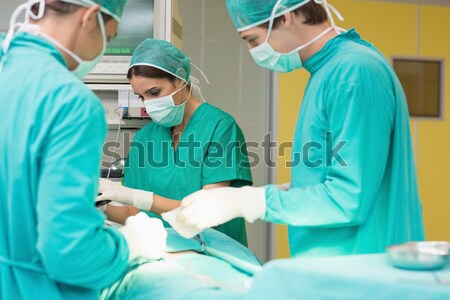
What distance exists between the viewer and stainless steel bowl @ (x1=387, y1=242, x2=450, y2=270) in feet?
3.53

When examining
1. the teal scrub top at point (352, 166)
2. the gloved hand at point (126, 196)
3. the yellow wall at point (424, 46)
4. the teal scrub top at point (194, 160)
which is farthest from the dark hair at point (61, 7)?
the yellow wall at point (424, 46)

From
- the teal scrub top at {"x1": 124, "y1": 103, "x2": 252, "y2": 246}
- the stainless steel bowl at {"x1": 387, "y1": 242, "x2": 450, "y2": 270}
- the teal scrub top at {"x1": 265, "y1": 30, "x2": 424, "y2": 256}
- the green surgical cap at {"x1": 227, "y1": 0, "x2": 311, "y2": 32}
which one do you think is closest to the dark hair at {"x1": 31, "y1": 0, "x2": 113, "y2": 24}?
the green surgical cap at {"x1": 227, "y1": 0, "x2": 311, "y2": 32}

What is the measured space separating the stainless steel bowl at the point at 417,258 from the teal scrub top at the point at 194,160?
125 centimetres

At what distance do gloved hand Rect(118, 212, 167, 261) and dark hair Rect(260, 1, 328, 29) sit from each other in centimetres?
66

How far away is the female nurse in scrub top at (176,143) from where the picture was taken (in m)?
2.30

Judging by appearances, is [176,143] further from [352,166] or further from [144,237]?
[352,166]

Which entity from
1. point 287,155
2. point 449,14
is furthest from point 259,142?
point 449,14

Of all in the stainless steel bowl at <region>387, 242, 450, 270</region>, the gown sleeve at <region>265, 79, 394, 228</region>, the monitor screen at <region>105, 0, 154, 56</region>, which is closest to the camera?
the stainless steel bowl at <region>387, 242, 450, 270</region>

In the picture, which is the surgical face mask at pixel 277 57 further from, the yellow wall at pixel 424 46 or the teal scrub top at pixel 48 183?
the yellow wall at pixel 424 46

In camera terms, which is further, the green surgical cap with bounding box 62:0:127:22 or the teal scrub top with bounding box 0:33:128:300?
the green surgical cap with bounding box 62:0:127:22

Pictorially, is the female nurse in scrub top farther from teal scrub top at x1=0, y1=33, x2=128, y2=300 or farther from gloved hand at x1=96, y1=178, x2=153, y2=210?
teal scrub top at x1=0, y1=33, x2=128, y2=300

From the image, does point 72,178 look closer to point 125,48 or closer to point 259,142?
point 125,48

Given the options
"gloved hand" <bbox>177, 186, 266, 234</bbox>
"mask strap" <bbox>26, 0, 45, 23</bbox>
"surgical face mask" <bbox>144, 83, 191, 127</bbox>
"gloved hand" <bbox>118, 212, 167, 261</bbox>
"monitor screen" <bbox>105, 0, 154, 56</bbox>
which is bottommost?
"gloved hand" <bbox>118, 212, 167, 261</bbox>

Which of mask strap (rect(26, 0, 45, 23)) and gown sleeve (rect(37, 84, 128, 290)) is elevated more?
mask strap (rect(26, 0, 45, 23))
